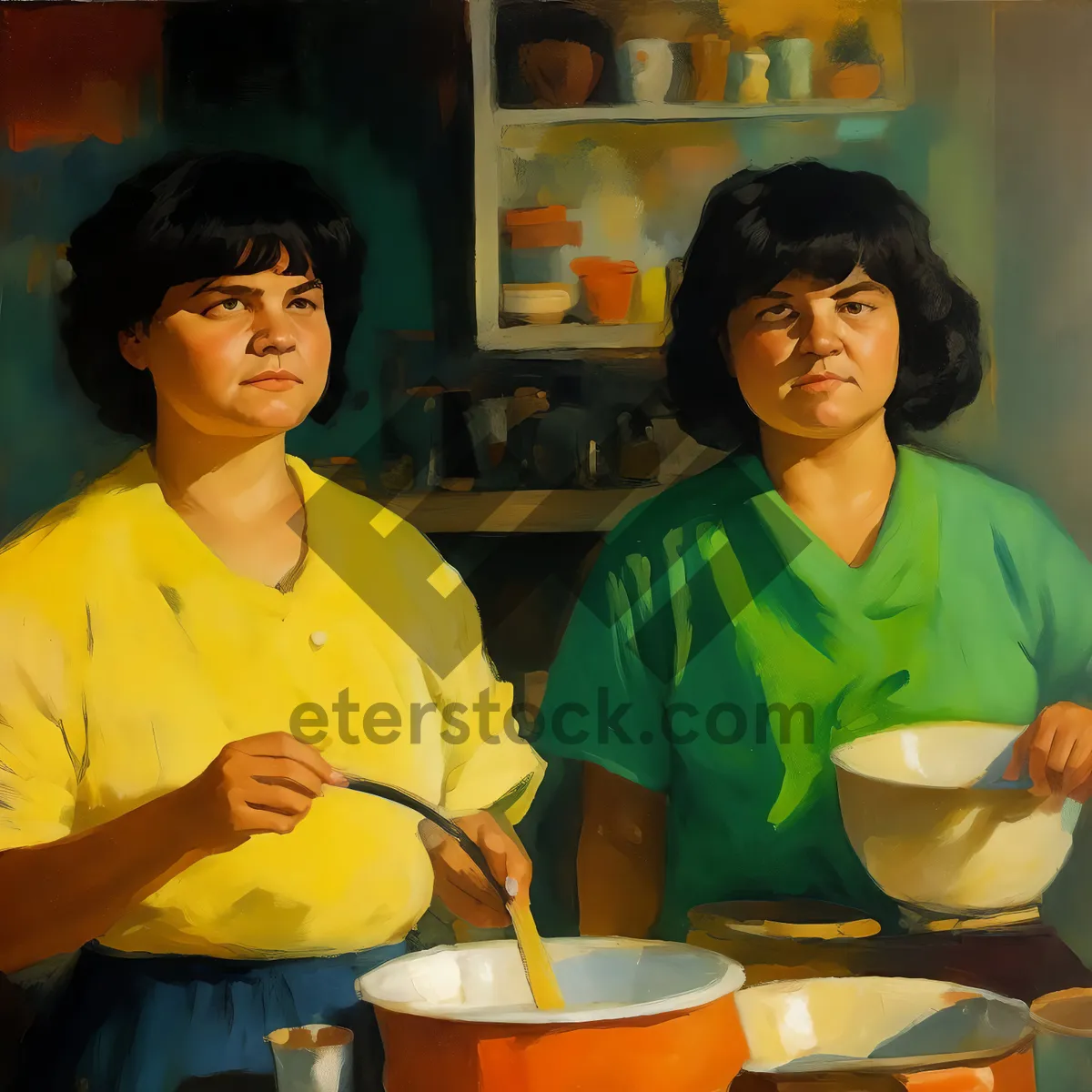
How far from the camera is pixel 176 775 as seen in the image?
1.17 metres

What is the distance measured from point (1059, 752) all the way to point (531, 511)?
593 mm

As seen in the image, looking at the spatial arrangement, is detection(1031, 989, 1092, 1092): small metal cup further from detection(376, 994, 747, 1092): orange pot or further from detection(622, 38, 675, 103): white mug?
detection(622, 38, 675, 103): white mug

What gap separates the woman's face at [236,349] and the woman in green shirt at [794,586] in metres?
0.38

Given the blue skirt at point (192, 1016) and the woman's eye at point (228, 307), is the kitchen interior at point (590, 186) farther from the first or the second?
the blue skirt at point (192, 1016)

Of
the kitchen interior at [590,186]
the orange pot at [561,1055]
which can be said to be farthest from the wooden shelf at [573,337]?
the orange pot at [561,1055]

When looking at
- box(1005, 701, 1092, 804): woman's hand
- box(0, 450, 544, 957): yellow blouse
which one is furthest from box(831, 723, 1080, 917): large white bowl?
box(0, 450, 544, 957): yellow blouse

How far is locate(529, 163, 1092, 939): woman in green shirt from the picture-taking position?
1276 millimetres

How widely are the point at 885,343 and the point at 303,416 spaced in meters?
0.62

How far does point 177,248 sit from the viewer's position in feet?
4.08

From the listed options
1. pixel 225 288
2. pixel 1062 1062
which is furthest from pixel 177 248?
pixel 1062 1062

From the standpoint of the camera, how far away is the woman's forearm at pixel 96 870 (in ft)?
3.75

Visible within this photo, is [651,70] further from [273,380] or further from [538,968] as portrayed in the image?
[538,968]

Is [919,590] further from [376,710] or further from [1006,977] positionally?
[376,710]

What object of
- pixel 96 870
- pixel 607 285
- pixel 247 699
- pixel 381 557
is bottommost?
pixel 96 870
